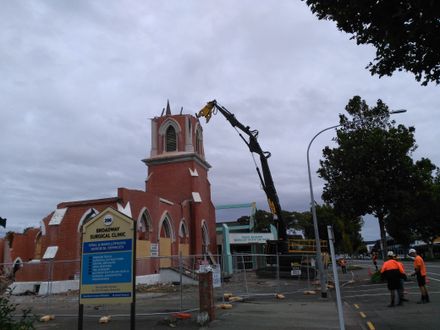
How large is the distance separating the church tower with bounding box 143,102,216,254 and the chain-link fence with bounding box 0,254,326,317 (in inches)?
266

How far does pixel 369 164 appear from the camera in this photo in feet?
88.4

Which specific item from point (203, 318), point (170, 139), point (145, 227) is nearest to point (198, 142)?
point (170, 139)

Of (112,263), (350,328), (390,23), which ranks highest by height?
(390,23)

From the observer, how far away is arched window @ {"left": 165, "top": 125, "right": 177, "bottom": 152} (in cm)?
4141

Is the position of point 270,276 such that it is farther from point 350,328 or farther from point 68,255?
point 350,328

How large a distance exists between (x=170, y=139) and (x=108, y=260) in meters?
33.3

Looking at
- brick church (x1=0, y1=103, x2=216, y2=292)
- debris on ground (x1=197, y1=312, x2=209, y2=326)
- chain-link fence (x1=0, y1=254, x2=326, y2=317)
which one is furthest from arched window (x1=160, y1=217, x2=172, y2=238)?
debris on ground (x1=197, y1=312, x2=209, y2=326)

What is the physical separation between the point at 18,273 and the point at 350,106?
22241 millimetres

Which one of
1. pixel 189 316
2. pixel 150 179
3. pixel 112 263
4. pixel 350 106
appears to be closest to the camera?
pixel 112 263

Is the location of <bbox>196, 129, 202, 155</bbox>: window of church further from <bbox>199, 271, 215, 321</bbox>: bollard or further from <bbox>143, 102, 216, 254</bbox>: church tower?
<bbox>199, 271, 215, 321</bbox>: bollard

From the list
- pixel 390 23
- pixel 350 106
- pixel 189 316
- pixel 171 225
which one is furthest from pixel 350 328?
pixel 171 225

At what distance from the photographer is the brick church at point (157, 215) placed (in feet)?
90.5

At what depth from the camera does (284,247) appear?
3183 cm

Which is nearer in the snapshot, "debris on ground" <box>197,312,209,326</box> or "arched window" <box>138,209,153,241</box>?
"debris on ground" <box>197,312,209,326</box>
